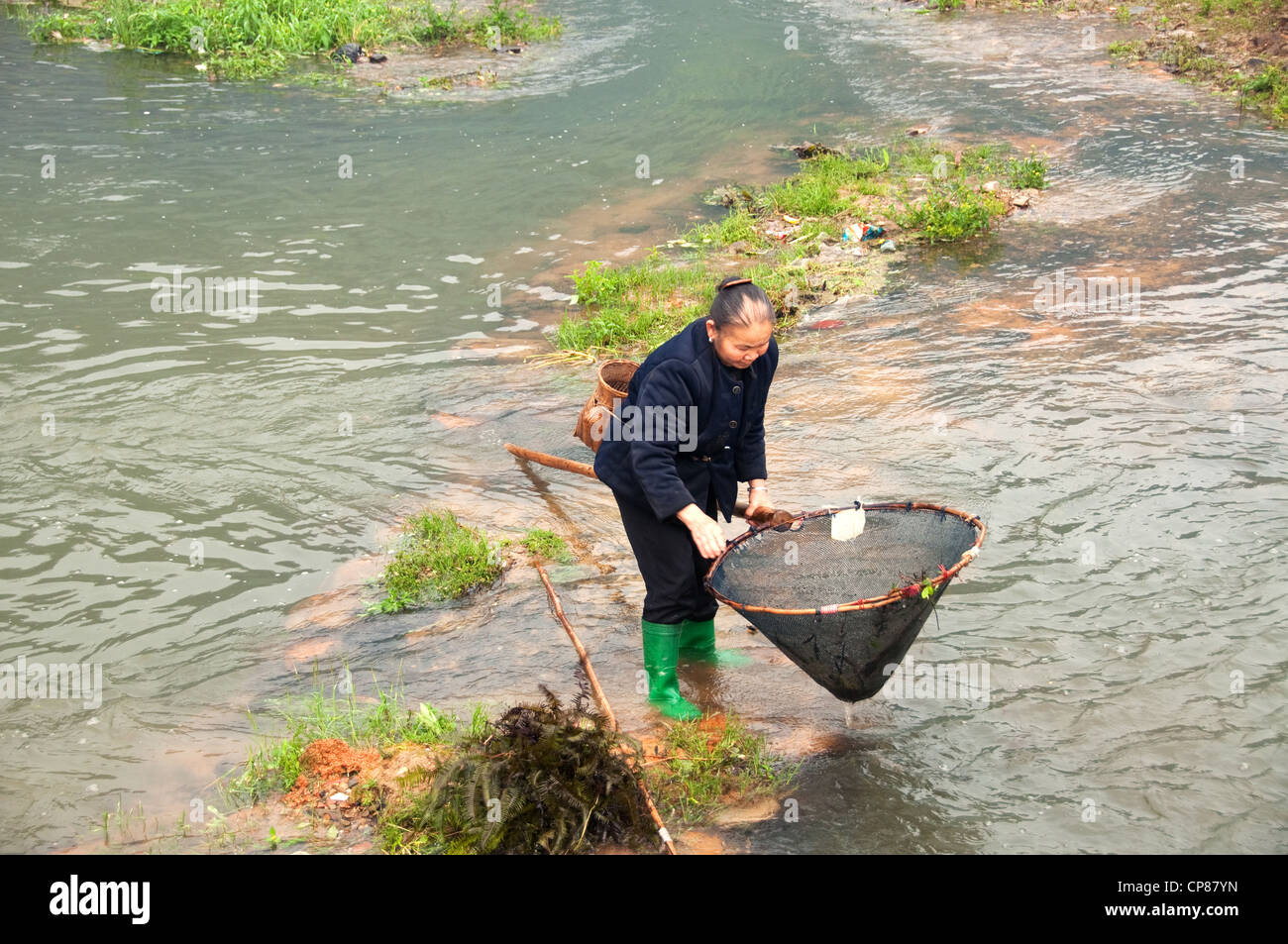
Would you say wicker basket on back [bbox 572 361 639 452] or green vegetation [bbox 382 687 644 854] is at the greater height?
wicker basket on back [bbox 572 361 639 452]

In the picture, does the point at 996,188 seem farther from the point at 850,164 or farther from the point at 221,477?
the point at 221,477

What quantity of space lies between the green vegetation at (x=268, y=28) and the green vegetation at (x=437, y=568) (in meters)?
11.2

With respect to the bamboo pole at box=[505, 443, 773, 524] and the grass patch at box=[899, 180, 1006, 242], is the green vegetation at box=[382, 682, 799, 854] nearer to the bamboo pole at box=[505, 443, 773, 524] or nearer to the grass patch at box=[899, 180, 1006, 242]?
the bamboo pole at box=[505, 443, 773, 524]

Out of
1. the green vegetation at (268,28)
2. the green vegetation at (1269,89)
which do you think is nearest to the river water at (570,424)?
the green vegetation at (1269,89)

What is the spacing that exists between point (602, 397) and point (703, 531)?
7.06 ft

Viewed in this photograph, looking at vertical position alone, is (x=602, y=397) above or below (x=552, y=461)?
above

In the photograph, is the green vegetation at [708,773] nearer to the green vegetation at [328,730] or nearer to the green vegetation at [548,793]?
the green vegetation at [548,793]

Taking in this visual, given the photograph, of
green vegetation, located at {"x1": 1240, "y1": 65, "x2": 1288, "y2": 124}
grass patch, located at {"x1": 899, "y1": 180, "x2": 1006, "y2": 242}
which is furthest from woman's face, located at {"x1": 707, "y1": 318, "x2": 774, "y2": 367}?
green vegetation, located at {"x1": 1240, "y1": 65, "x2": 1288, "y2": 124}

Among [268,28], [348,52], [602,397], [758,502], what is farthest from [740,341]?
[268,28]

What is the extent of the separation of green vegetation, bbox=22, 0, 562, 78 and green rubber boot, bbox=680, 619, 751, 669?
12.5 meters

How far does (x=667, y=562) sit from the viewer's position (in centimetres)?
397

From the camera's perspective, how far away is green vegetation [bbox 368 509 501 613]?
5.03 metres

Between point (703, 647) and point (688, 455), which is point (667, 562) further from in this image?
point (703, 647)

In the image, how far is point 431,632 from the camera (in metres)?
4.82
